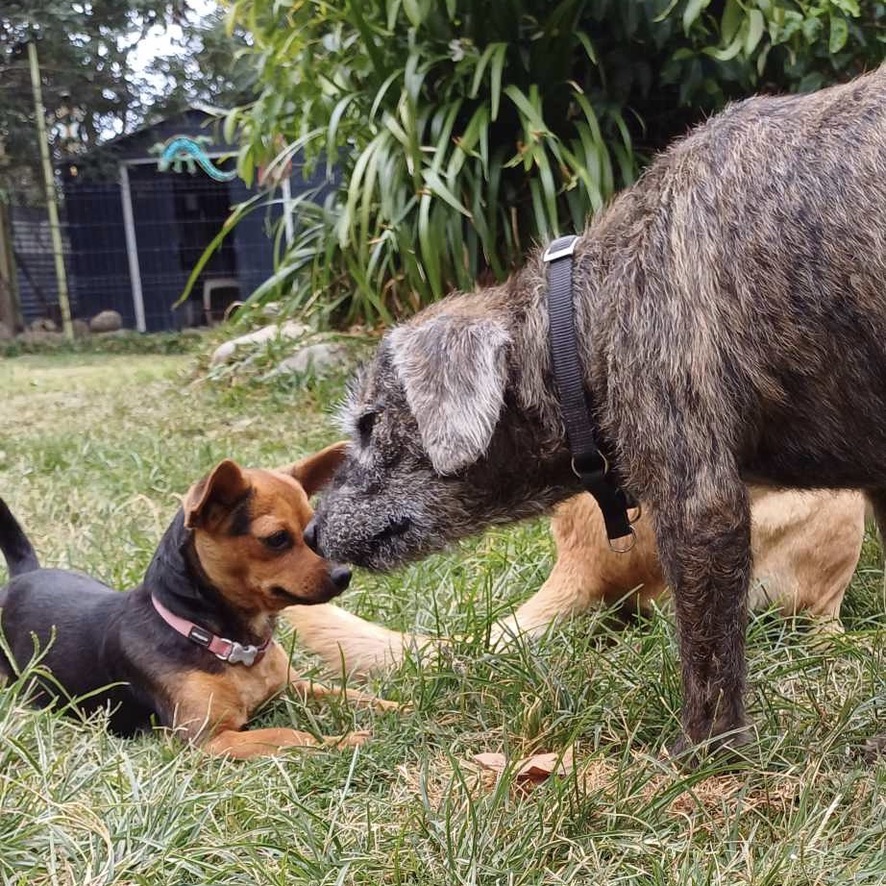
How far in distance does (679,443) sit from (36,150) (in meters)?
14.0

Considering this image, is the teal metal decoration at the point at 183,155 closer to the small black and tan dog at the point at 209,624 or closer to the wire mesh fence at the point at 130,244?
the wire mesh fence at the point at 130,244

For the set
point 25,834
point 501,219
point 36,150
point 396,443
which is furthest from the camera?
point 36,150

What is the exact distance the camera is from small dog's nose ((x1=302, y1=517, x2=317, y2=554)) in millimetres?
2629

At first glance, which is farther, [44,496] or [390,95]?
[390,95]

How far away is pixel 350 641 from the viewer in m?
2.95

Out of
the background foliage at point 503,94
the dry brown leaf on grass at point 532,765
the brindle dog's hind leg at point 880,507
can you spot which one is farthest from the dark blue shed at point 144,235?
the dry brown leaf on grass at point 532,765

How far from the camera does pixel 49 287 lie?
49.1 feet

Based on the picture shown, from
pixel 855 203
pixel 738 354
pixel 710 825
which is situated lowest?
pixel 710 825

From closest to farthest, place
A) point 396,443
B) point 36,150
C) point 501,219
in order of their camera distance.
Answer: point 396,443
point 501,219
point 36,150

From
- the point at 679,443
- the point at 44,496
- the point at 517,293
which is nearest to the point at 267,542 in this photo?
the point at 517,293

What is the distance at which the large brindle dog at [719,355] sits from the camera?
2.02 metres

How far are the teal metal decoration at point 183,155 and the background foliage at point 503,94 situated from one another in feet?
26.8

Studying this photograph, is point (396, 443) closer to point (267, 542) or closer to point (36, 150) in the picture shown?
point (267, 542)

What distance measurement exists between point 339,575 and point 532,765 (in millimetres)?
743
